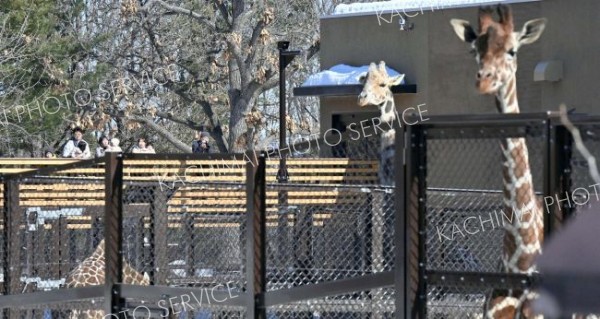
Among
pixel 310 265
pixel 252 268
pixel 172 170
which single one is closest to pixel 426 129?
pixel 252 268

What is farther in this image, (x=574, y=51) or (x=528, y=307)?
(x=574, y=51)

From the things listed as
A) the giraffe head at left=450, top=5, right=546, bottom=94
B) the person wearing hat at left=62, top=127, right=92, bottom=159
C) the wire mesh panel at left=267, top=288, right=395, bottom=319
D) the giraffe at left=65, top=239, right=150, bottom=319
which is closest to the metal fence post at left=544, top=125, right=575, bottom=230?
the giraffe head at left=450, top=5, right=546, bottom=94

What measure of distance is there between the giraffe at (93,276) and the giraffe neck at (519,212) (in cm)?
363

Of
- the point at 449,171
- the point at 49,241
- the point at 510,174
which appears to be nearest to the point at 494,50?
the point at 449,171

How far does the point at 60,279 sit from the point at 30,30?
25719 mm

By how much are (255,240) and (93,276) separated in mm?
3615

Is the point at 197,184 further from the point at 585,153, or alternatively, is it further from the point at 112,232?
the point at 585,153

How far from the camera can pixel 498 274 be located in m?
6.35

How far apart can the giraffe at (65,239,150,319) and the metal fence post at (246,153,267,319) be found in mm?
2269

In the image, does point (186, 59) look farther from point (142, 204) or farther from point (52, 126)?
point (142, 204)

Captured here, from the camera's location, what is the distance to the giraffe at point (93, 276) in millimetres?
9641

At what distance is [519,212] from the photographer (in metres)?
6.88

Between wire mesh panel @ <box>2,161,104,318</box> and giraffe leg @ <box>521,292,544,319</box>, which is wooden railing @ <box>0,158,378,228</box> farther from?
giraffe leg @ <box>521,292,544,319</box>

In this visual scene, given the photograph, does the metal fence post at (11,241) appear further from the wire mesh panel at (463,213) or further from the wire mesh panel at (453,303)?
the wire mesh panel at (453,303)
